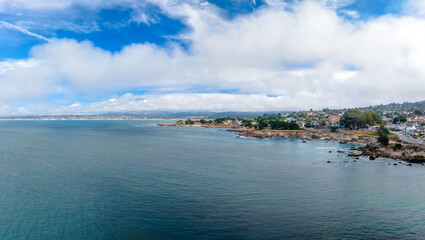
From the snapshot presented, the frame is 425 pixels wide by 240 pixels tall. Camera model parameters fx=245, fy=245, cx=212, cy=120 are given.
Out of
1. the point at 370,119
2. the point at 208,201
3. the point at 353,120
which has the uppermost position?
the point at 370,119

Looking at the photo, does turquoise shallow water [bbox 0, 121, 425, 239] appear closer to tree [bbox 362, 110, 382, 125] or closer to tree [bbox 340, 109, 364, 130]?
tree [bbox 340, 109, 364, 130]

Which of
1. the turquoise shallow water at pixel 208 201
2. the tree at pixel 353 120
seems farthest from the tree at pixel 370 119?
the turquoise shallow water at pixel 208 201

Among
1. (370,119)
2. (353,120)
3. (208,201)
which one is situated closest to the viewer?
(208,201)

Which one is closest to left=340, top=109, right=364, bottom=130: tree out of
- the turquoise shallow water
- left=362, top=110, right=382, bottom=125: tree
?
left=362, top=110, right=382, bottom=125: tree

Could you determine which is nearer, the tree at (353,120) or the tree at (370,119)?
the tree at (353,120)

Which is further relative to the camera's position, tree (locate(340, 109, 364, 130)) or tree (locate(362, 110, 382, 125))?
tree (locate(362, 110, 382, 125))

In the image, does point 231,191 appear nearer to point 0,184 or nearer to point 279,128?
point 0,184

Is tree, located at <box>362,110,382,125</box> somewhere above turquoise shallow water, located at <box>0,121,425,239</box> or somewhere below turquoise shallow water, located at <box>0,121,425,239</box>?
above

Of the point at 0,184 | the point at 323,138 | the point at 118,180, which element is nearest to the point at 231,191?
the point at 118,180

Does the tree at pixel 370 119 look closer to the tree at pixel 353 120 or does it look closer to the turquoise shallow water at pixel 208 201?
the tree at pixel 353 120

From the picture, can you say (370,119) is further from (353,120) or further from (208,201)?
(208,201)

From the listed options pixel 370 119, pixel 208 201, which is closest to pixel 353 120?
pixel 370 119

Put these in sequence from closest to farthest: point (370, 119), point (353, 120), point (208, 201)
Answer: point (208, 201) < point (353, 120) < point (370, 119)
